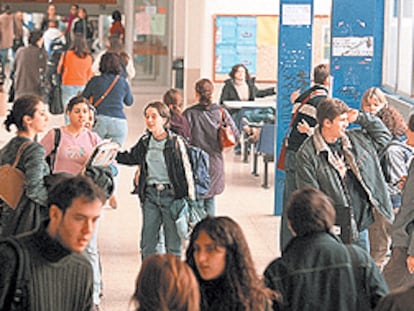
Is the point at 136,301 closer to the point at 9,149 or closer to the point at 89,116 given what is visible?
the point at 9,149

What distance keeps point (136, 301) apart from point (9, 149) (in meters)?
2.94

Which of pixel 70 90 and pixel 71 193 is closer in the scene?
pixel 71 193

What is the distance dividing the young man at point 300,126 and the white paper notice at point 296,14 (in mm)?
2258

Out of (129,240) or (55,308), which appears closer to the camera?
(55,308)

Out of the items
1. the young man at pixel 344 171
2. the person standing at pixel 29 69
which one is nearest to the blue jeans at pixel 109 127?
the young man at pixel 344 171

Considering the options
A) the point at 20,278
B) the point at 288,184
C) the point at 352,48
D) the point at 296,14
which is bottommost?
the point at 288,184

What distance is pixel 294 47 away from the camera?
12625 millimetres

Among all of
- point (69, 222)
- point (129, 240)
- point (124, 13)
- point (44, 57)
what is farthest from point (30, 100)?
point (124, 13)

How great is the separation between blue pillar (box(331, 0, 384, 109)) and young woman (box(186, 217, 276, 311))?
7.27 meters

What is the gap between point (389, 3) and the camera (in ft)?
57.2

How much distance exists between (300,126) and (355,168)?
1624mm

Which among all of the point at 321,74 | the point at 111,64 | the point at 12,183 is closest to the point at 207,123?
the point at 321,74

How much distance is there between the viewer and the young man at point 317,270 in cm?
556

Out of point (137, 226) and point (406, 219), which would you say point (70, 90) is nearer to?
point (137, 226)
